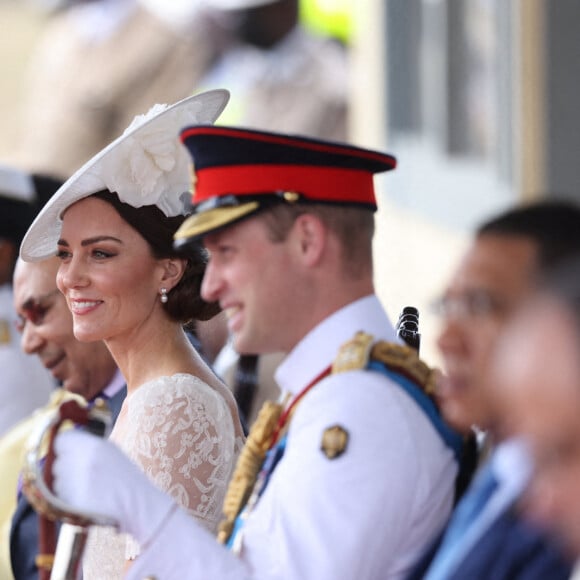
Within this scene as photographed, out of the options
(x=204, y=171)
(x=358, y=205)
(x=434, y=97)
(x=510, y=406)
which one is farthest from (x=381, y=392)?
(x=434, y=97)

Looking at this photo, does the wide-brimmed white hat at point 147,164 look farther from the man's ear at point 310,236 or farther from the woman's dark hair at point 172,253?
the man's ear at point 310,236

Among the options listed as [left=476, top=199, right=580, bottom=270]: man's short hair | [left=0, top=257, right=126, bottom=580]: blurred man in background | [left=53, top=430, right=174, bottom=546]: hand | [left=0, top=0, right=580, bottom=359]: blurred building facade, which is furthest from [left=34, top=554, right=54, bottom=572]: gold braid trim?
[left=0, top=0, right=580, bottom=359]: blurred building facade

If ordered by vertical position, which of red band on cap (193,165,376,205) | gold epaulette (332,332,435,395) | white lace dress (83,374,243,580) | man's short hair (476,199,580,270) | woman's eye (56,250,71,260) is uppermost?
red band on cap (193,165,376,205)

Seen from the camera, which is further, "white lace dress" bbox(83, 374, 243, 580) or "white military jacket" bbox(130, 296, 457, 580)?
"white lace dress" bbox(83, 374, 243, 580)

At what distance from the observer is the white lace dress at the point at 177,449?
9.37 feet

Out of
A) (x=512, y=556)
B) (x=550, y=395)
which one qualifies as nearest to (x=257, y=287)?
(x=512, y=556)

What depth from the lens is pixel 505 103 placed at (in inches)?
301

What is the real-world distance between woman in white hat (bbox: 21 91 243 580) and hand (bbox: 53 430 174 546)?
589mm

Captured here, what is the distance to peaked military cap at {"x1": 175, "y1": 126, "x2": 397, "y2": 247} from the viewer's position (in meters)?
2.44

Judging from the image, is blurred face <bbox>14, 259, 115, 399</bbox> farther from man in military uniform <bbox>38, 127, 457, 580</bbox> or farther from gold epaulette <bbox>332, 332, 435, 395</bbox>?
gold epaulette <bbox>332, 332, 435, 395</bbox>

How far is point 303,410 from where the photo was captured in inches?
92.7

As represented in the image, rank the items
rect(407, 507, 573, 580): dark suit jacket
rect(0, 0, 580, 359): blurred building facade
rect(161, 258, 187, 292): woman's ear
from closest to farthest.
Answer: rect(407, 507, 573, 580): dark suit jacket
rect(161, 258, 187, 292): woman's ear
rect(0, 0, 580, 359): blurred building facade

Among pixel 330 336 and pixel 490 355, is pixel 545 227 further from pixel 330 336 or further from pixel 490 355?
pixel 330 336

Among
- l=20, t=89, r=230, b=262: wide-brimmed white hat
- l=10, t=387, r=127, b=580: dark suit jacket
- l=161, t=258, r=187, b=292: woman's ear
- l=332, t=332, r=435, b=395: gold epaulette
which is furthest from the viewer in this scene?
l=10, t=387, r=127, b=580: dark suit jacket
